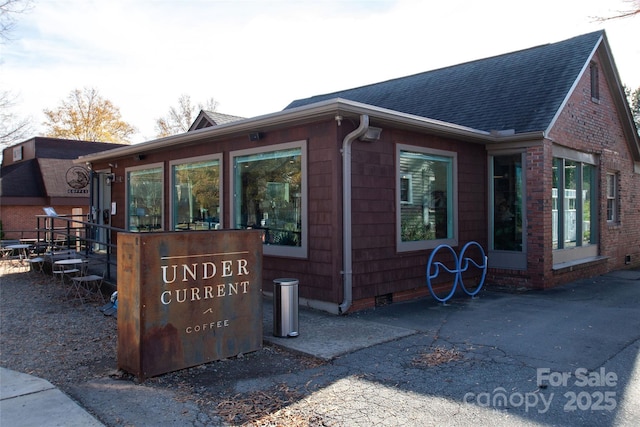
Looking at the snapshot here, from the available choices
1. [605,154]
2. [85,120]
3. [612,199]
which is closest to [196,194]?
[605,154]

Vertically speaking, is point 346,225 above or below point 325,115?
below

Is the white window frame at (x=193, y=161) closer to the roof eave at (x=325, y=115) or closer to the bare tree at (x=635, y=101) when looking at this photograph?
the roof eave at (x=325, y=115)

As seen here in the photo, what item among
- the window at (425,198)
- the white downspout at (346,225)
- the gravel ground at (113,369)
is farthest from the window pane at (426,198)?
the gravel ground at (113,369)

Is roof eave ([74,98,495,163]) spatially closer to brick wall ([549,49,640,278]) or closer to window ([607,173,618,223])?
brick wall ([549,49,640,278])

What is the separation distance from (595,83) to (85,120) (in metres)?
38.9

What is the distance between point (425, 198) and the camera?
8672mm

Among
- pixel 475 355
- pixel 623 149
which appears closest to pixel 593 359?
pixel 475 355

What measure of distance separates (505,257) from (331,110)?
525 centimetres

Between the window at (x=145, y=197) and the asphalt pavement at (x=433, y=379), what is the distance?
17.2 ft

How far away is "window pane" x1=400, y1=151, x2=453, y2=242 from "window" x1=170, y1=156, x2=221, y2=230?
11.8 ft

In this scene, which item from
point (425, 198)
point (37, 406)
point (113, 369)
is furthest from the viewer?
point (425, 198)

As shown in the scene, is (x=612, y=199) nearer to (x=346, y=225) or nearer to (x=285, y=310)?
(x=346, y=225)

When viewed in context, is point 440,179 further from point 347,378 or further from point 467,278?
point 347,378

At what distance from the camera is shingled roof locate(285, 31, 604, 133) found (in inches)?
394
